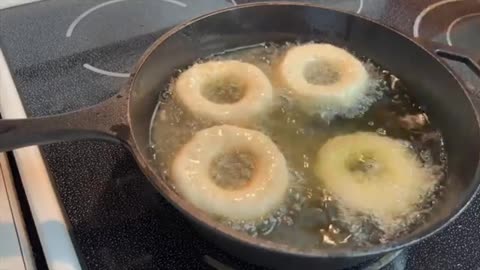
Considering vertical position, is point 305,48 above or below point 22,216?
above

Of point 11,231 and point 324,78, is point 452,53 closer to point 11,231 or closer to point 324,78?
point 324,78

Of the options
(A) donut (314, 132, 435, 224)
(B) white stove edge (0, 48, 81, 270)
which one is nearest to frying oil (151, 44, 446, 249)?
(A) donut (314, 132, 435, 224)

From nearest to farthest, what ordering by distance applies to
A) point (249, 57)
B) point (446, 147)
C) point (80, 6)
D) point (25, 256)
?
point (25, 256), point (446, 147), point (249, 57), point (80, 6)

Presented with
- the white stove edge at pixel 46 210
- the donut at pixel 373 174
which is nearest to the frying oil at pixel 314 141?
the donut at pixel 373 174

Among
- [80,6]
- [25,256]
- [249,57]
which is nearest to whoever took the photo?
[25,256]

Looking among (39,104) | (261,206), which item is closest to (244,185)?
(261,206)

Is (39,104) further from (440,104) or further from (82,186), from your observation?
(440,104)
